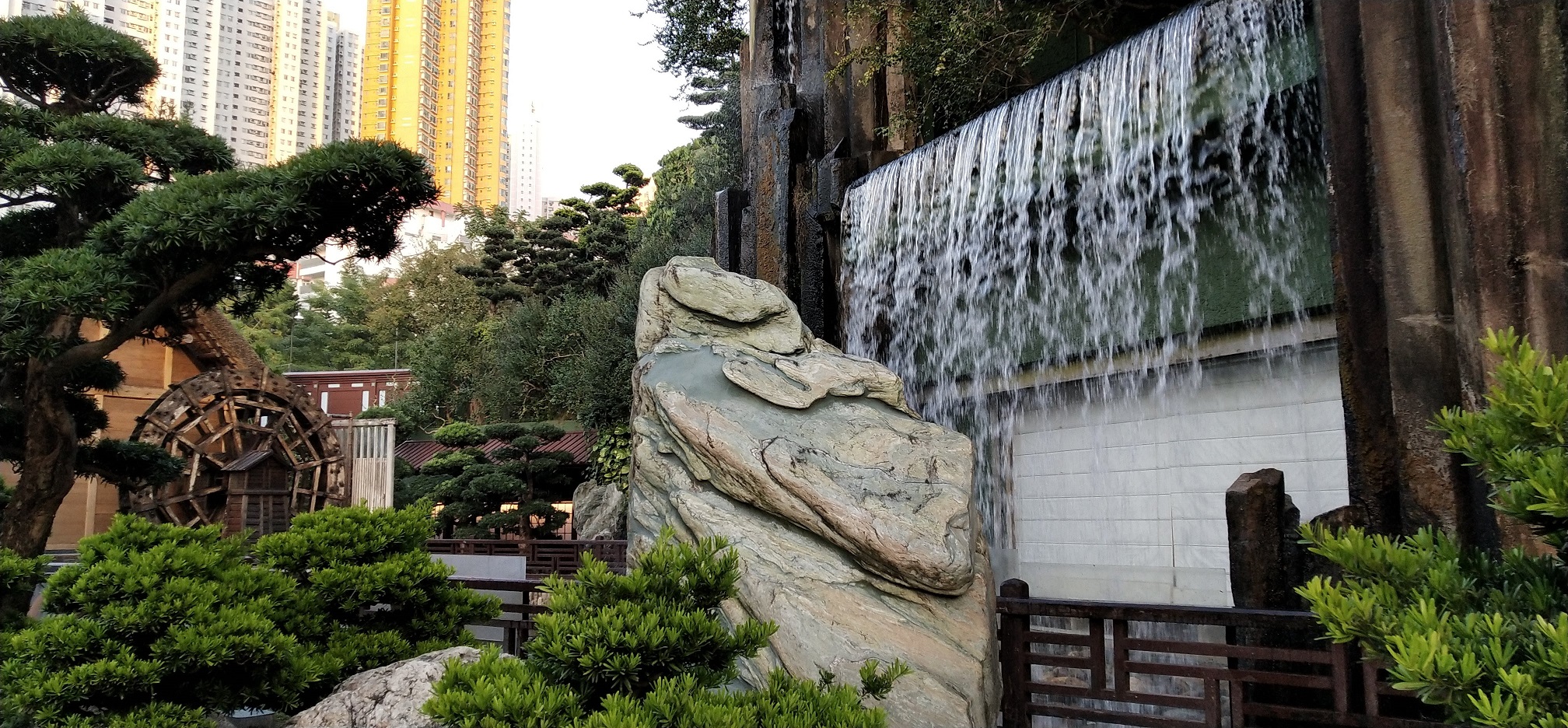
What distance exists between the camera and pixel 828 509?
4.23 metres

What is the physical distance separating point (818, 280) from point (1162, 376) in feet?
9.44

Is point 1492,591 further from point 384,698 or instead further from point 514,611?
point 514,611

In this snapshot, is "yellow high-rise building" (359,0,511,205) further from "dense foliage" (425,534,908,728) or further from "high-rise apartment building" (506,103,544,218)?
"dense foliage" (425,534,908,728)

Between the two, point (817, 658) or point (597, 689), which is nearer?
point (597, 689)

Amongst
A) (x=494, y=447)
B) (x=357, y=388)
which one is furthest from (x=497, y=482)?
(x=357, y=388)

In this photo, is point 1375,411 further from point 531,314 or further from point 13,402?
point 531,314

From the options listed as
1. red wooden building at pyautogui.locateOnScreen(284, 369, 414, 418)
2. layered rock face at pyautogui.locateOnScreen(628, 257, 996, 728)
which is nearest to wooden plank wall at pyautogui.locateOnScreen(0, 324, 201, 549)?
red wooden building at pyautogui.locateOnScreen(284, 369, 414, 418)

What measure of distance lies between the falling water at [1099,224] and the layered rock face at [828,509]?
215 cm

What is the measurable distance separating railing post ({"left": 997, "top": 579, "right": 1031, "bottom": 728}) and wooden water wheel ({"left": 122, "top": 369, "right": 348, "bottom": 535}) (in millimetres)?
12357

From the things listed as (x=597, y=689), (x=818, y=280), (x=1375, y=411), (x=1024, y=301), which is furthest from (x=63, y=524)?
(x=1375, y=411)

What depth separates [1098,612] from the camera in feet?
13.5

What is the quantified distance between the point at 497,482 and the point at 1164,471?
1212 centimetres

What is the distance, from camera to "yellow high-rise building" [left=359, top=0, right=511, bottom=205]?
4953cm

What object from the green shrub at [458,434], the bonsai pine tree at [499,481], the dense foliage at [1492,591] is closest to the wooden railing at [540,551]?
the bonsai pine tree at [499,481]
